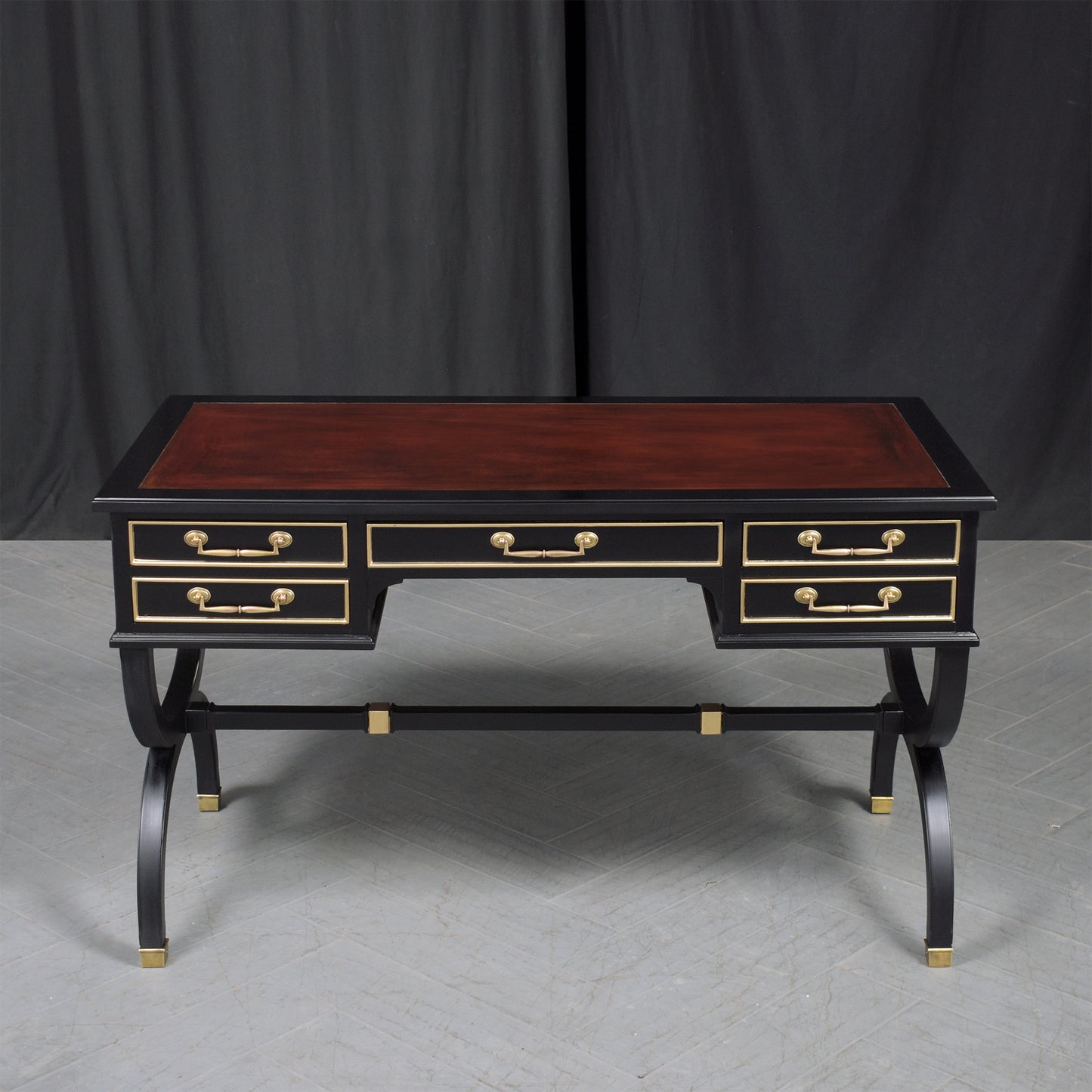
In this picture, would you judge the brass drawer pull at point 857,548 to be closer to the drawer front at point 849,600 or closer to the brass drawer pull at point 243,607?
the drawer front at point 849,600

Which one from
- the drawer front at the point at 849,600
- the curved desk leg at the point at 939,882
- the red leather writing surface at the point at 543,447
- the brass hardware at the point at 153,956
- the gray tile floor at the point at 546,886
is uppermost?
the red leather writing surface at the point at 543,447

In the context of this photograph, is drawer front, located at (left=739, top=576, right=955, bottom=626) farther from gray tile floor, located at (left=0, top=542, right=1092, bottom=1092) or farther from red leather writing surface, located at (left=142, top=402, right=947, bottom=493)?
gray tile floor, located at (left=0, top=542, right=1092, bottom=1092)

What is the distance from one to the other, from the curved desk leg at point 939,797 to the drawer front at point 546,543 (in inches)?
21.3

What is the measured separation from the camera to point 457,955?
3.13m

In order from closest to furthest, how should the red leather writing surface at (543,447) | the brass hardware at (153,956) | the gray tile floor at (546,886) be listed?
1. the gray tile floor at (546,886)
2. the red leather writing surface at (543,447)
3. the brass hardware at (153,956)

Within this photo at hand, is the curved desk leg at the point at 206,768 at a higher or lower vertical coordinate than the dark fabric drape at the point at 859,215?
lower

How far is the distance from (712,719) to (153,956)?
1217 millimetres

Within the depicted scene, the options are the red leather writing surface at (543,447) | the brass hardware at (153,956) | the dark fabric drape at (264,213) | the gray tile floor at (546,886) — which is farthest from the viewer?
the dark fabric drape at (264,213)

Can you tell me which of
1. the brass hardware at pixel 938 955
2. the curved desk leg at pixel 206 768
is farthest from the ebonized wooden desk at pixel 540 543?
the curved desk leg at pixel 206 768

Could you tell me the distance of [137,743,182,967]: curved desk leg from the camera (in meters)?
3.07

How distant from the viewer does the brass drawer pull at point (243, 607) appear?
2.91 meters

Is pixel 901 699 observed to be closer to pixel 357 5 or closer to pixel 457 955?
pixel 457 955

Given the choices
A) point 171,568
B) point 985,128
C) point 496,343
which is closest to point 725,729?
point 171,568

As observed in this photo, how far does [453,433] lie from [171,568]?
0.68m
